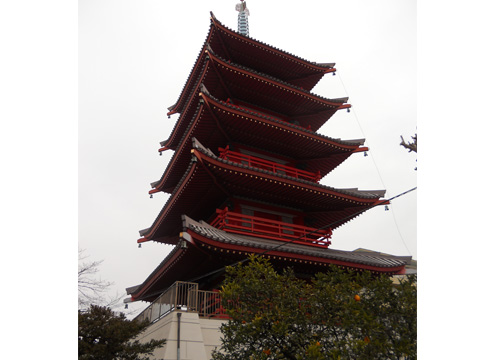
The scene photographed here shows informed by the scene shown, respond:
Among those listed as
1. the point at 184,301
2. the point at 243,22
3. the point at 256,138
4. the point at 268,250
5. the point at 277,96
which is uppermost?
the point at 243,22

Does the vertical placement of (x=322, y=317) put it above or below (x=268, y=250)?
below

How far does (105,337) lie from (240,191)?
22.2ft

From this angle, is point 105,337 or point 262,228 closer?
point 105,337

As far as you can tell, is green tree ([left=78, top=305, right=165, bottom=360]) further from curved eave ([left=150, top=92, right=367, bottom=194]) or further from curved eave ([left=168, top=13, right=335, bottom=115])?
curved eave ([left=168, top=13, right=335, bottom=115])

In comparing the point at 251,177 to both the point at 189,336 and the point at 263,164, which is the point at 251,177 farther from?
the point at 189,336

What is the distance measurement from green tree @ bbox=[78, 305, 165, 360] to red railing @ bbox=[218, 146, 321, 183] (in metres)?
7.48

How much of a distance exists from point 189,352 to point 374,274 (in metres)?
7.22

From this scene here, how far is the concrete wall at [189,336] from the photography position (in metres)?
9.25

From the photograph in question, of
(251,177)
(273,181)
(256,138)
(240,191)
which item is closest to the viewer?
(251,177)

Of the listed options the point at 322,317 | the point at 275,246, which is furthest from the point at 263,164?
the point at 322,317

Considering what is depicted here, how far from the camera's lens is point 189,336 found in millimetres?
9516

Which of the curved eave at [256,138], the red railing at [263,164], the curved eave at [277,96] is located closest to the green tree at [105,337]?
the red railing at [263,164]

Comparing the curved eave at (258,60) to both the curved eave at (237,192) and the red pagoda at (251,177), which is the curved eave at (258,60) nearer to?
the red pagoda at (251,177)

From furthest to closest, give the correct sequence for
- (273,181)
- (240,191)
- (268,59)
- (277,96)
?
(268,59)
(277,96)
(240,191)
(273,181)
